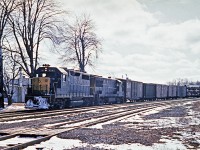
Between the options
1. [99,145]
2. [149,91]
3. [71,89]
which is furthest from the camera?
[149,91]

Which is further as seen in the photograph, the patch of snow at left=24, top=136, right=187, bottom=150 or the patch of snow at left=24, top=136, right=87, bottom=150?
the patch of snow at left=24, top=136, right=187, bottom=150

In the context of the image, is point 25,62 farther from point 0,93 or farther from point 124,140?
point 124,140

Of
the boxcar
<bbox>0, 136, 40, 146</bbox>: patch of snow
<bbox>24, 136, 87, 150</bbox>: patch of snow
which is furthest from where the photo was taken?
the boxcar

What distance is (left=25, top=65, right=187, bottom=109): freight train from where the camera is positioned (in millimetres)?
28844

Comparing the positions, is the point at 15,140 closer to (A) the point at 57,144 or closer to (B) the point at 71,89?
(A) the point at 57,144

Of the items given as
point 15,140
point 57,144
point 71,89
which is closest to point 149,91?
point 71,89

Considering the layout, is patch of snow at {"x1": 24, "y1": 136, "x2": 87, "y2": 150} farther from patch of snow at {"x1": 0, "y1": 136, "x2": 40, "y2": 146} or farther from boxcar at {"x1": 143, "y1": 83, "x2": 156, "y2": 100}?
boxcar at {"x1": 143, "y1": 83, "x2": 156, "y2": 100}

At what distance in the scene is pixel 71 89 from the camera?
32781 millimetres

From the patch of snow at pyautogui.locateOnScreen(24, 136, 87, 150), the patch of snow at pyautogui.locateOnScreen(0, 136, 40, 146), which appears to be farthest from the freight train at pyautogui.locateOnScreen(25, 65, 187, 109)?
the patch of snow at pyautogui.locateOnScreen(24, 136, 87, 150)

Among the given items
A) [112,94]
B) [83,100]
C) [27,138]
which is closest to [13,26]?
[83,100]

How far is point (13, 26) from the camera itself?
40.3 metres

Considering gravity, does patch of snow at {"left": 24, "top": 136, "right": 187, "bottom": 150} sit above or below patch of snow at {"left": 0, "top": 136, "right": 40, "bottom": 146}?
below

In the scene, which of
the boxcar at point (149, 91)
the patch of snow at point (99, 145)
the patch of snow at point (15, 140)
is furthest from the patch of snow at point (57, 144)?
the boxcar at point (149, 91)

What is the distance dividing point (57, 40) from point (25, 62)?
5148 mm
